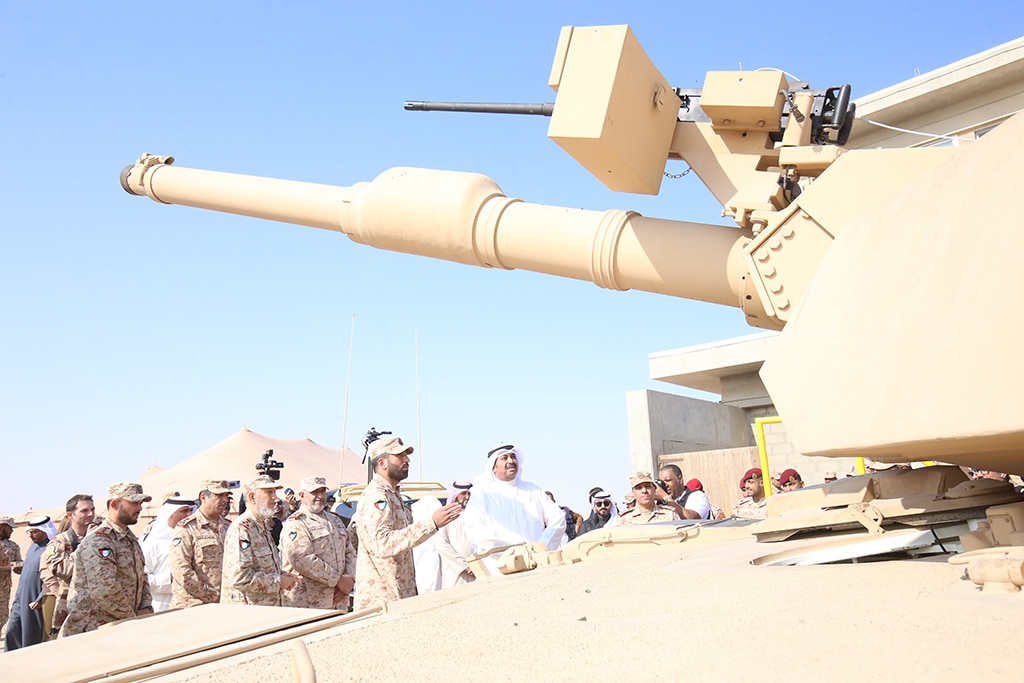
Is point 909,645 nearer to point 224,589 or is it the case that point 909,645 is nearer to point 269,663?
point 269,663

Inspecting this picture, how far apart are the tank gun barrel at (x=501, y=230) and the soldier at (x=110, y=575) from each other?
2.09m

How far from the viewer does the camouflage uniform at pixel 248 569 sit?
564 cm

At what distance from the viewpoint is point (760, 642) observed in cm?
177

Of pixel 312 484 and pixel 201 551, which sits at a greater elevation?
pixel 312 484

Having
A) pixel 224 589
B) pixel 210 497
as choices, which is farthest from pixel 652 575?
pixel 210 497

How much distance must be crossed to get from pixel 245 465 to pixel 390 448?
24741 mm

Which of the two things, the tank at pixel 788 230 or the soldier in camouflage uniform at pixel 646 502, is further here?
the soldier in camouflage uniform at pixel 646 502

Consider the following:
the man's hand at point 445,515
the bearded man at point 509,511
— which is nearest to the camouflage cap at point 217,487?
the bearded man at point 509,511

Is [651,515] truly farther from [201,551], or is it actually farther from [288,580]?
[201,551]

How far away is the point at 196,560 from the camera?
6273 mm

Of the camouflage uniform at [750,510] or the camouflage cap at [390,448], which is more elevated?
the camouflage cap at [390,448]

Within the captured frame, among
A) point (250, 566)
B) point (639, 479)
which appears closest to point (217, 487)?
point (250, 566)

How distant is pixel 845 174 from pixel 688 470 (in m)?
8.68

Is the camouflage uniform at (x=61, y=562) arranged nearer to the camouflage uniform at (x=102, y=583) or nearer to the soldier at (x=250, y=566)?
the camouflage uniform at (x=102, y=583)
